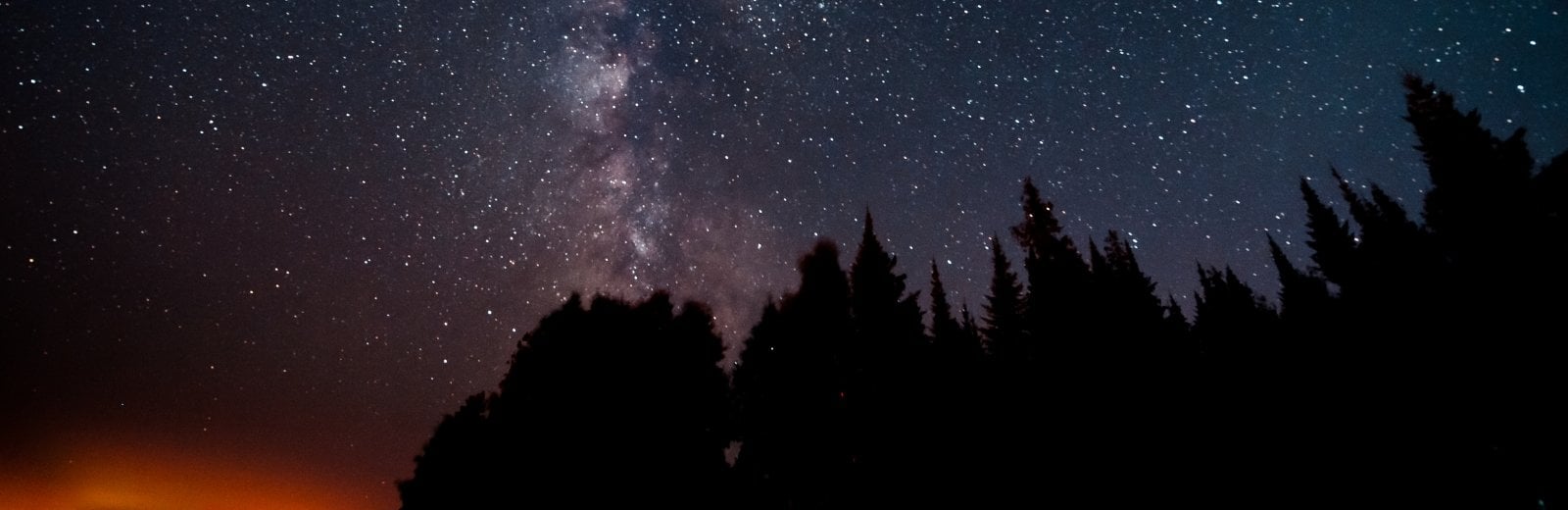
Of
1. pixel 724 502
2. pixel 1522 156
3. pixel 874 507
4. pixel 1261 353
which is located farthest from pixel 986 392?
pixel 1522 156

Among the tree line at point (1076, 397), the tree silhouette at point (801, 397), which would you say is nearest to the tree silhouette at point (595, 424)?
the tree line at point (1076, 397)

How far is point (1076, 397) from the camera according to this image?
78.2 feet

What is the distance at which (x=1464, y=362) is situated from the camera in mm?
19703

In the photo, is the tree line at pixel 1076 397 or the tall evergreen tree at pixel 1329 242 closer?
the tree line at pixel 1076 397

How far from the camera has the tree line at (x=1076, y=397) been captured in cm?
1516

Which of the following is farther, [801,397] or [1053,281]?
[1053,281]

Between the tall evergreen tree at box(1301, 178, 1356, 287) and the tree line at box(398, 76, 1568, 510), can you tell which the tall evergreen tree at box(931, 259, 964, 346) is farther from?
the tall evergreen tree at box(1301, 178, 1356, 287)

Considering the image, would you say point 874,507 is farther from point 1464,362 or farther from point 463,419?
point 1464,362

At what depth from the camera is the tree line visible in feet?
49.8

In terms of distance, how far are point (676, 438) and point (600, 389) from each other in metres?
2.08

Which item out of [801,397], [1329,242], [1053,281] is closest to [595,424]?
[801,397]

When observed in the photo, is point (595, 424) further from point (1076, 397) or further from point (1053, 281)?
point (1053, 281)

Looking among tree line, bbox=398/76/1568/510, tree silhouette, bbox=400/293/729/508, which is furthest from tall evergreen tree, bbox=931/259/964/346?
tree silhouette, bbox=400/293/729/508

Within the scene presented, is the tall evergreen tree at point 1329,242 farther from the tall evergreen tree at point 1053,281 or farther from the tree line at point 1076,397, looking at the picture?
the tall evergreen tree at point 1053,281
